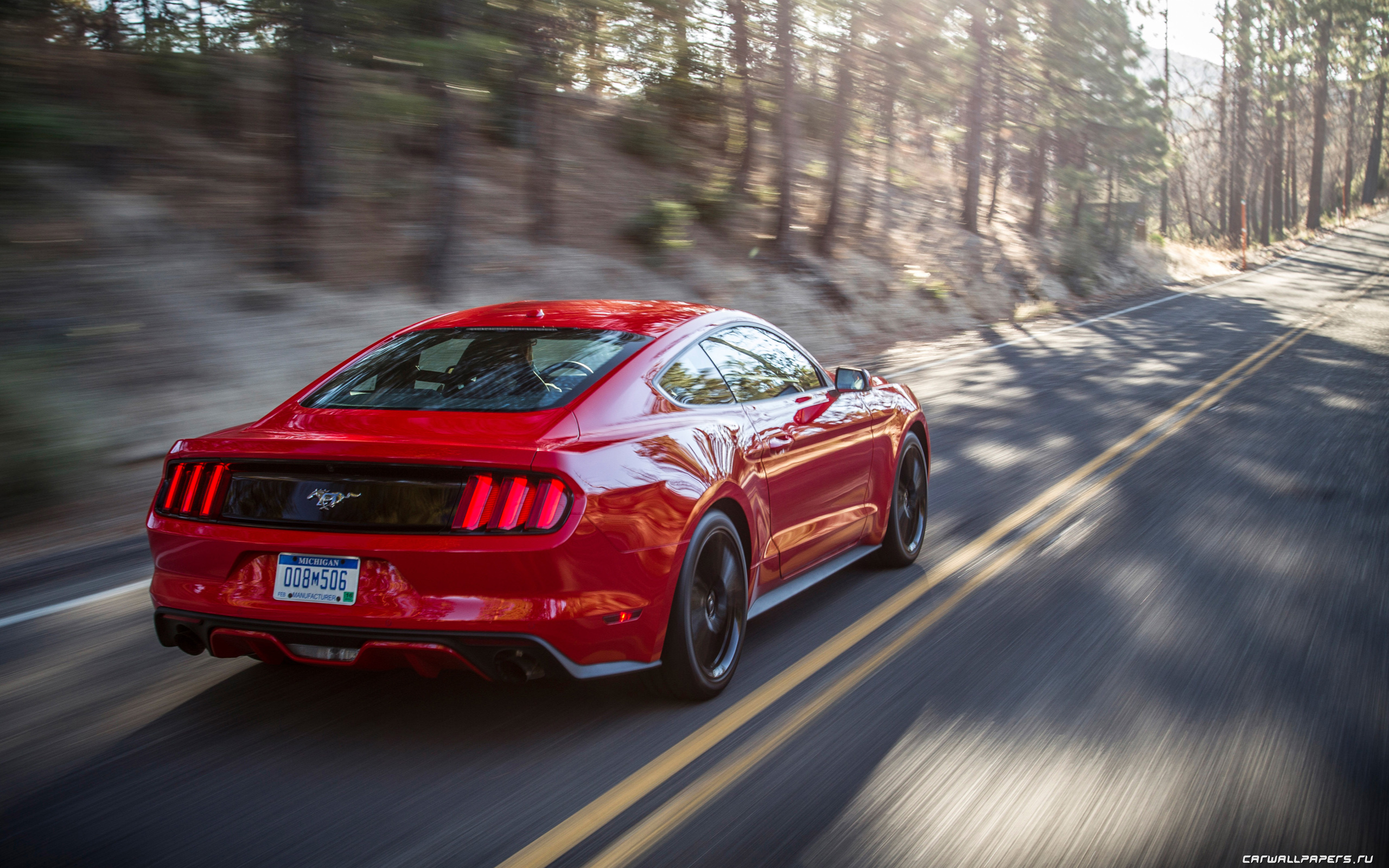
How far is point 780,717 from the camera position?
13.8 feet

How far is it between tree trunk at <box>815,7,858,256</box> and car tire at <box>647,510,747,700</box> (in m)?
21.8

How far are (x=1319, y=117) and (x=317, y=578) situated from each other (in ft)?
272

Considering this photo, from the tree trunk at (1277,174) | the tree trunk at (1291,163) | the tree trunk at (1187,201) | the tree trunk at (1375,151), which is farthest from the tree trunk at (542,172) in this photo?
the tree trunk at (1375,151)

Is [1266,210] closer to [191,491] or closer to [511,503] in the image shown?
[511,503]

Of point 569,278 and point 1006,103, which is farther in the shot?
point 1006,103

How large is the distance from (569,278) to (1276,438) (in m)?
10.9

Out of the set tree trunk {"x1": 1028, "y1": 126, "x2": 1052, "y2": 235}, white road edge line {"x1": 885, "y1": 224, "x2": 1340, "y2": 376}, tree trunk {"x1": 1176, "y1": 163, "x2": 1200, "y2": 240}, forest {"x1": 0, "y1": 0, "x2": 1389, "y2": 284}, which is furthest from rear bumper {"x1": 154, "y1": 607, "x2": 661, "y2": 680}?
tree trunk {"x1": 1176, "y1": 163, "x2": 1200, "y2": 240}

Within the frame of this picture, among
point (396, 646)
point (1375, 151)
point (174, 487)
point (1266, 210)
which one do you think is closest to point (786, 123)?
point (174, 487)

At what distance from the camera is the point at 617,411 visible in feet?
13.6

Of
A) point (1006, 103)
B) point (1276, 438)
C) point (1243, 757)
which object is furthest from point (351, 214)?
point (1006, 103)

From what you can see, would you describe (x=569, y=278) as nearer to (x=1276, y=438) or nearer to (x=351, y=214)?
(x=351, y=214)

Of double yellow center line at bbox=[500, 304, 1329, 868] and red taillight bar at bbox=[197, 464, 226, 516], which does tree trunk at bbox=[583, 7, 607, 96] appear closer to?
double yellow center line at bbox=[500, 304, 1329, 868]

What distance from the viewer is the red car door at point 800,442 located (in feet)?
16.3

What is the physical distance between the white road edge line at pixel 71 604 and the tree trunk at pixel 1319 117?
250ft
